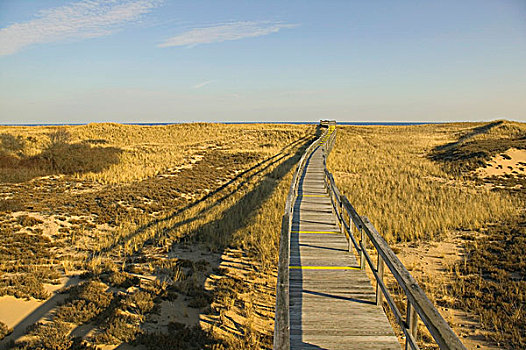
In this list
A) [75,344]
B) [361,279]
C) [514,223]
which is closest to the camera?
[75,344]

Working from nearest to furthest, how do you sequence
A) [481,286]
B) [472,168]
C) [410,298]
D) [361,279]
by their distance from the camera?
[410,298] < [361,279] < [481,286] < [472,168]

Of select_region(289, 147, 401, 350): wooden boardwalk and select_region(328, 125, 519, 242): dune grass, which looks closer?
select_region(289, 147, 401, 350): wooden boardwalk

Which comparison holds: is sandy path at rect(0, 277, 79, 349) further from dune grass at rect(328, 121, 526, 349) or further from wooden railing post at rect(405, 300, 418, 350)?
dune grass at rect(328, 121, 526, 349)

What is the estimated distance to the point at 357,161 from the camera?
26.6 m

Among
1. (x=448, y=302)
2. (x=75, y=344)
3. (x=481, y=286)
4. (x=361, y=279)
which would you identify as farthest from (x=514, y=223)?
(x=75, y=344)

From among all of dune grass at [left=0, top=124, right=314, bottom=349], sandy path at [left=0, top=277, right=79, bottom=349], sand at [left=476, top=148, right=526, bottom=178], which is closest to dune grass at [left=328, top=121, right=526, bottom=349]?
sand at [left=476, top=148, right=526, bottom=178]

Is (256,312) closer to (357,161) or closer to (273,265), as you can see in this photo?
(273,265)

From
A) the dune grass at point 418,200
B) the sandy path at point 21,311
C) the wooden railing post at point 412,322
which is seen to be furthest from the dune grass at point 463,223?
the sandy path at point 21,311

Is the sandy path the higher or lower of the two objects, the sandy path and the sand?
the lower

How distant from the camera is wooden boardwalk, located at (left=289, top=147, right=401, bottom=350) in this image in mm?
4184

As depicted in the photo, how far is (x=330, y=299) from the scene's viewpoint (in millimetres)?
5191

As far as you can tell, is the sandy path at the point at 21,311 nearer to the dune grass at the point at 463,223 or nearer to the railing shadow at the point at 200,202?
the railing shadow at the point at 200,202

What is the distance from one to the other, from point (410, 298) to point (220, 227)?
8631 mm

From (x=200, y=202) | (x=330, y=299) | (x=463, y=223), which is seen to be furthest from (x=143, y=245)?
(x=463, y=223)
